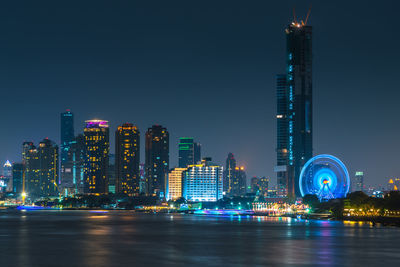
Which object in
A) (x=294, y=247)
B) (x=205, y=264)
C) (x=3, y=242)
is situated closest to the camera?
(x=205, y=264)

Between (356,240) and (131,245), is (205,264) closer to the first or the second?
(131,245)

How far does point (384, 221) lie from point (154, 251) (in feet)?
312

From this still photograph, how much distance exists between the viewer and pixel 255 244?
94750 mm

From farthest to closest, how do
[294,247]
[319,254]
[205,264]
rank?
[294,247], [319,254], [205,264]

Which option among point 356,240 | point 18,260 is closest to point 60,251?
point 18,260

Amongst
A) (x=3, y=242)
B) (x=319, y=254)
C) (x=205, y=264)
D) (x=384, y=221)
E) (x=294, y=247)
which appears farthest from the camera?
(x=384, y=221)

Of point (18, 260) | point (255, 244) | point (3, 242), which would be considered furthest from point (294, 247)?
point (3, 242)

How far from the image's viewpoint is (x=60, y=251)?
275 ft

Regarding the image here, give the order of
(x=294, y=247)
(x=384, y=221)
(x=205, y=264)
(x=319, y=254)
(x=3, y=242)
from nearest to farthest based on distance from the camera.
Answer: (x=205, y=264) → (x=319, y=254) → (x=294, y=247) → (x=3, y=242) → (x=384, y=221)

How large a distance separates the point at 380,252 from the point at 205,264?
25.1 meters

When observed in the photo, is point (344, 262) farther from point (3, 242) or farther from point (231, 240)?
point (3, 242)

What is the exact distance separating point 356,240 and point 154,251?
3480 centimetres

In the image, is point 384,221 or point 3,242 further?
point 384,221

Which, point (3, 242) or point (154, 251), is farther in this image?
point (3, 242)
